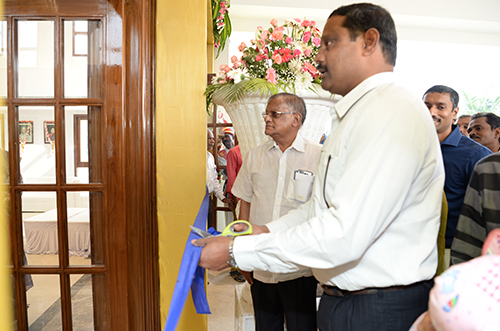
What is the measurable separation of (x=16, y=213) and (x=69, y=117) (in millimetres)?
628

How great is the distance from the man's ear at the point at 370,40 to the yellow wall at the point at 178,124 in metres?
1.24

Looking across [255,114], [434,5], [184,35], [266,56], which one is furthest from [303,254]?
[434,5]

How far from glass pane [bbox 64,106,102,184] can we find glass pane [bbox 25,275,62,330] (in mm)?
600

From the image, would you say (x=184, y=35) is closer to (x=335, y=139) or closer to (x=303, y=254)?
(x=335, y=139)

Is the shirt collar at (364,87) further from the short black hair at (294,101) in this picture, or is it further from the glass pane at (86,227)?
the glass pane at (86,227)

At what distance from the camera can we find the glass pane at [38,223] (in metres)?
2.07

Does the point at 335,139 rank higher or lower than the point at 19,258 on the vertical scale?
higher

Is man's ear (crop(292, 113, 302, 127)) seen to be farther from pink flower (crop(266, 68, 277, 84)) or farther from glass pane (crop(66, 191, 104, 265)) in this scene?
glass pane (crop(66, 191, 104, 265))

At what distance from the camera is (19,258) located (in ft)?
6.79

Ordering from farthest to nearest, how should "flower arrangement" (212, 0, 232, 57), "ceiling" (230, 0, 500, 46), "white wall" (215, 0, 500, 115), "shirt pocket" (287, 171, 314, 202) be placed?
"white wall" (215, 0, 500, 115) → "ceiling" (230, 0, 500, 46) → "flower arrangement" (212, 0, 232, 57) → "shirt pocket" (287, 171, 314, 202)

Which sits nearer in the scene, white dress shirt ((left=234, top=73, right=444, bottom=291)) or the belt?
white dress shirt ((left=234, top=73, right=444, bottom=291))

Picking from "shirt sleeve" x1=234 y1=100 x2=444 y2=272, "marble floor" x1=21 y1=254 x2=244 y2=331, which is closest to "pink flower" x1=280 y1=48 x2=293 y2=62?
"shirt sleeve" x1=234 y1=100 x2=444 y2=272

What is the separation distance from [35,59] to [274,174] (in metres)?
1.51

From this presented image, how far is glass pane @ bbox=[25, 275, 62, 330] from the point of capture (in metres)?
2.09
